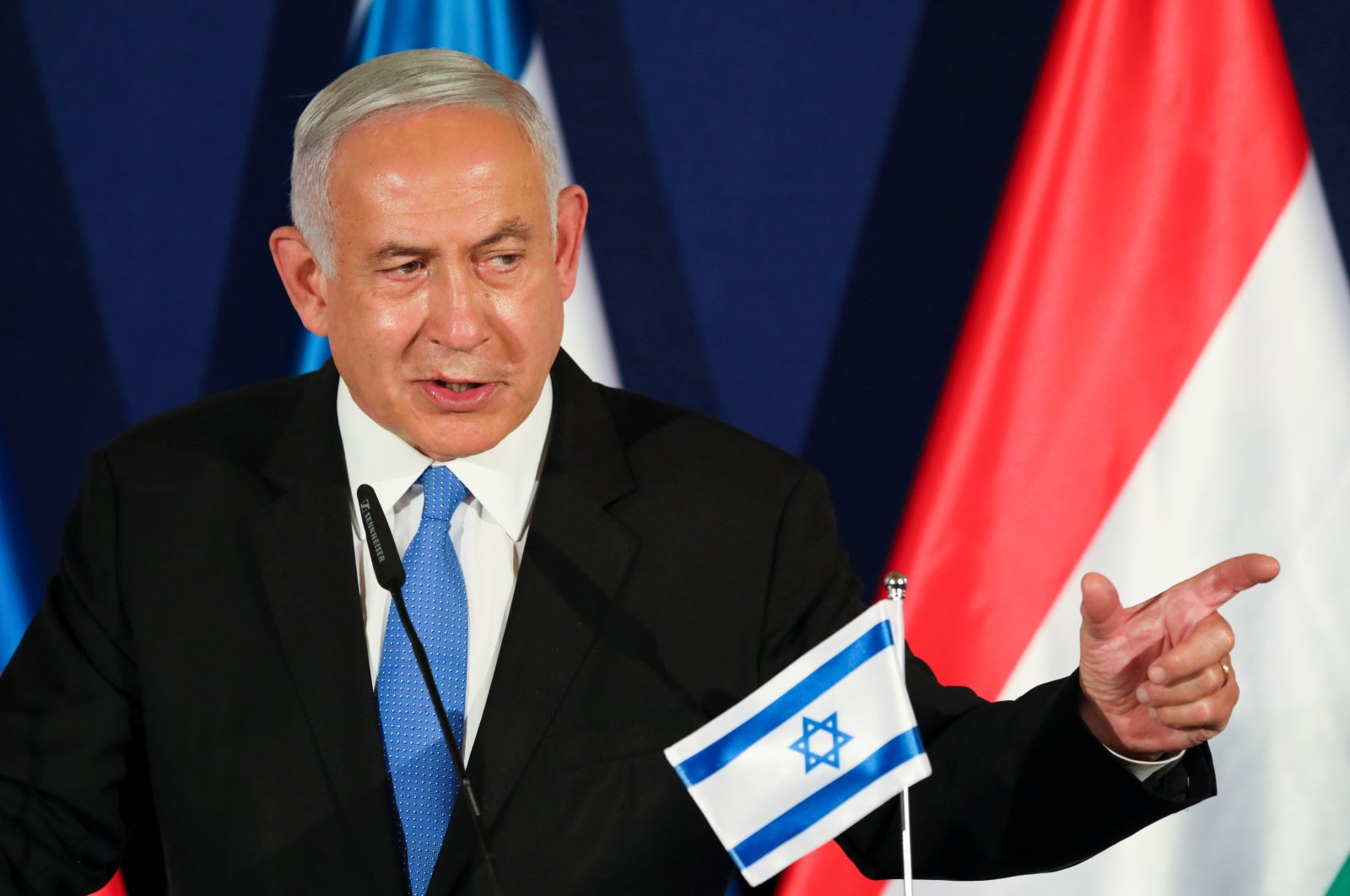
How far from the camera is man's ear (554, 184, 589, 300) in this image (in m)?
1.74

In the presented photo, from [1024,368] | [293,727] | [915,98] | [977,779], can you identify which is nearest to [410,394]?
[293,727]

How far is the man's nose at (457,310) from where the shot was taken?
1.58m

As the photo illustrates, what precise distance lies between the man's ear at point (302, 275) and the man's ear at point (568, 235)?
276 mm

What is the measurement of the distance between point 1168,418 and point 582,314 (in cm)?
92

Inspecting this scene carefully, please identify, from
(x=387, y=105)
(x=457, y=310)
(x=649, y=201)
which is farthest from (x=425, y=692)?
(x=649, y=201)

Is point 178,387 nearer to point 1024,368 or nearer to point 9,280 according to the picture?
point 9,280

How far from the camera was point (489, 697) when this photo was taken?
153 centimetres

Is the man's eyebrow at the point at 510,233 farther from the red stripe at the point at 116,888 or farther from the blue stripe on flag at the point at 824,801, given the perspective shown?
the red stripe at the point at 116,888

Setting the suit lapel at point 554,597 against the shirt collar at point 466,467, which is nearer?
the suit lapel at point 554,597

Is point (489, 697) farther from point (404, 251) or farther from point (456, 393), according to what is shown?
point (404, 251)

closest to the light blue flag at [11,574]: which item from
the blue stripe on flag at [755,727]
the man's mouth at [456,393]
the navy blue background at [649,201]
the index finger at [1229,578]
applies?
the navy blue background at [649,201]

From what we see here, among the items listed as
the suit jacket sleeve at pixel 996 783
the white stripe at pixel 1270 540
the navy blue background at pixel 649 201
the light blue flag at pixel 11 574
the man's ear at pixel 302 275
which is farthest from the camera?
the navy blue background at pixel 649 201

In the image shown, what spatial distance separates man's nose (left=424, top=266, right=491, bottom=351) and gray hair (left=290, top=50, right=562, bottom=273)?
143 millimetres

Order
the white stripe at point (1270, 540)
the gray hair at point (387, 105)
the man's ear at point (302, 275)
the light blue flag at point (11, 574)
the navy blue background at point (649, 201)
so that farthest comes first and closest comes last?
1. the navy blue background at point (649, 201)
2. the light blue flag at point (11, 574)
3. the white stripe at point (1270, 540)
4. the man's ear at point (302, 275)
5. the gray hair at point (387, 105)
